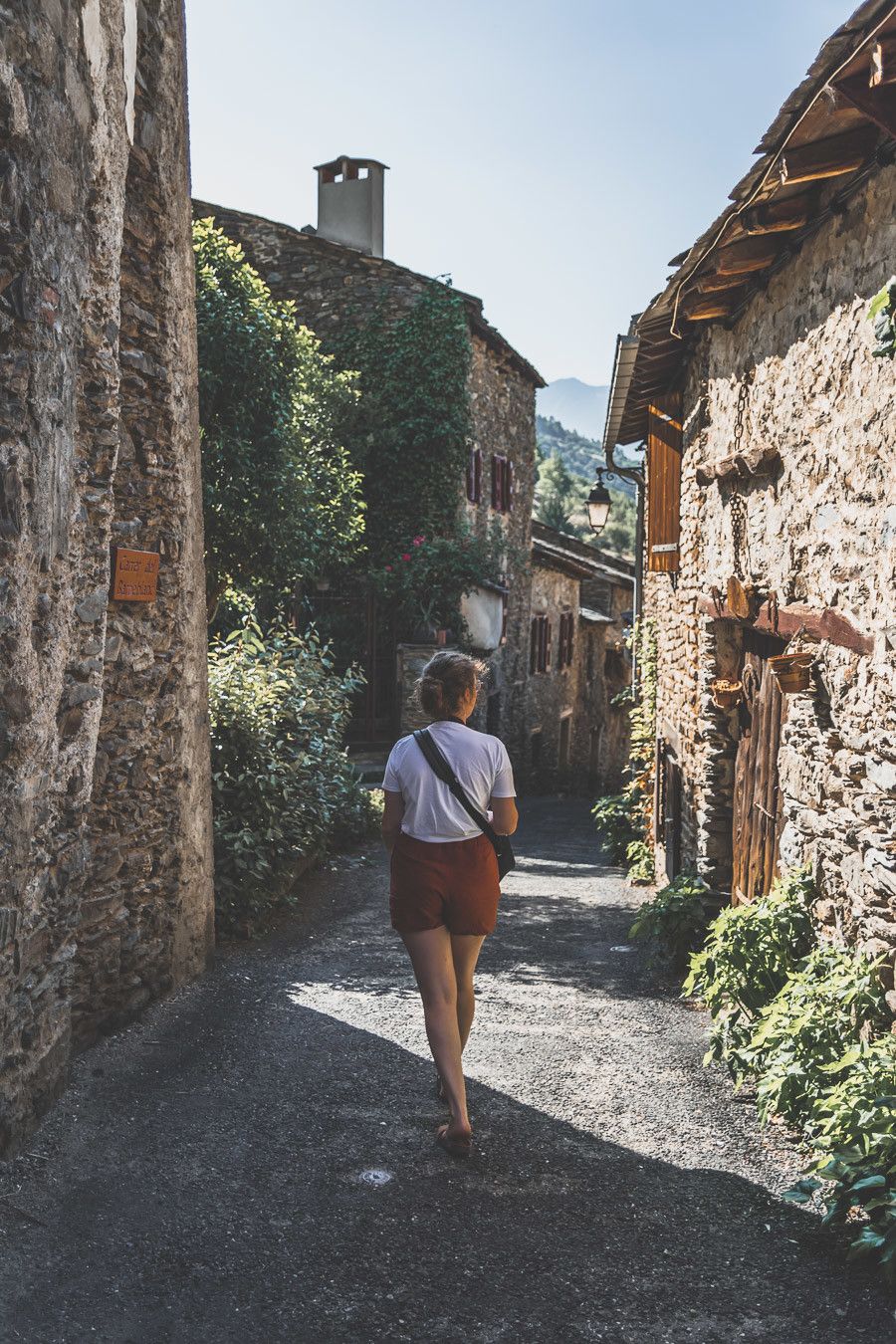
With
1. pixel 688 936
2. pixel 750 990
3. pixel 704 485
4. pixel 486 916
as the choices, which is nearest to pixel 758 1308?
pixel 486 916

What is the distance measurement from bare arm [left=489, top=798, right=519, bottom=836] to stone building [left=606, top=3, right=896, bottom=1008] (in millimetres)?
1223

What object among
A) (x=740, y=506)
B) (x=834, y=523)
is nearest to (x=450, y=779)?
(x=834, y=523)

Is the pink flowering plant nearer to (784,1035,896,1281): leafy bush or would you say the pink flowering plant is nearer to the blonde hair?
the blonde hair

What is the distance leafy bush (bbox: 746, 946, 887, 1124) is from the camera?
3.80m

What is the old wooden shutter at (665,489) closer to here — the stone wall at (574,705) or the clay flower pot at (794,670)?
the clay flower pot at (794,670)

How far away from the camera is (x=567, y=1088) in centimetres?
446

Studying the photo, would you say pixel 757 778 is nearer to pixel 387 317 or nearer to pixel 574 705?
pixel 387 317

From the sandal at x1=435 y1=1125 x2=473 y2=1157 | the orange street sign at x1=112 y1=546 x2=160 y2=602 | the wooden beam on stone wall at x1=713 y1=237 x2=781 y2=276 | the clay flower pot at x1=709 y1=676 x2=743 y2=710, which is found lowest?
the sandal at x1=435 y1=1125 x2=473 y2=1157

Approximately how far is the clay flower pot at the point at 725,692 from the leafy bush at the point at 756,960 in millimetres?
1753

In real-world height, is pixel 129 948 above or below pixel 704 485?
below

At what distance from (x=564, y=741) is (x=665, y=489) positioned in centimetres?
1717

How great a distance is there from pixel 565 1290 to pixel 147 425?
12.4ft

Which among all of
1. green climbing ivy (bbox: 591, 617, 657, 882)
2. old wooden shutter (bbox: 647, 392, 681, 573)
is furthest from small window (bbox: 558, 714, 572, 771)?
old wooden shutter (bbox: 647, 392, 681, 573)

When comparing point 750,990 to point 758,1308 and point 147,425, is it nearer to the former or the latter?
point 758,1308
